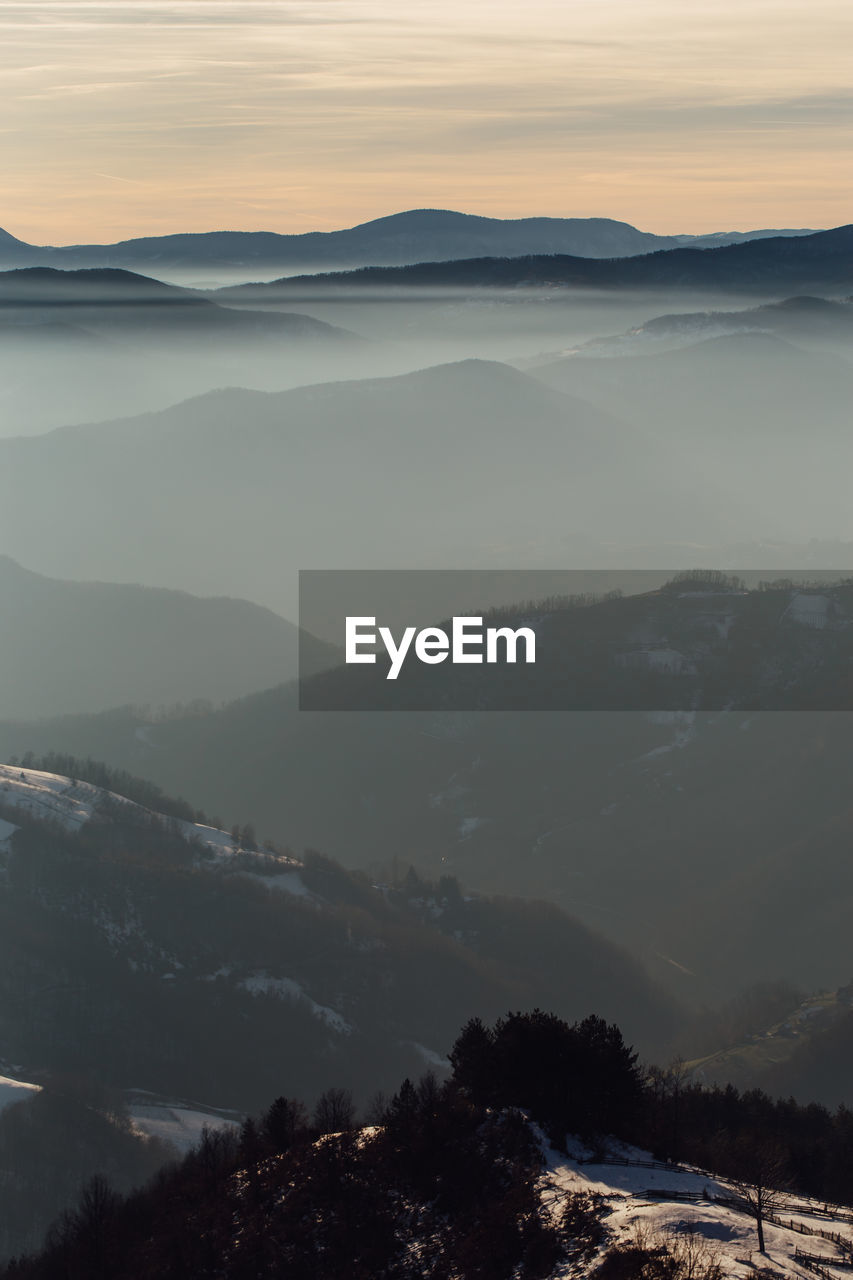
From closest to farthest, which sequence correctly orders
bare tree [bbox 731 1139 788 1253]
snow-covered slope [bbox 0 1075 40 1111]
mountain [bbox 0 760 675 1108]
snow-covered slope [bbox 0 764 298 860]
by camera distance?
bare tree [bbox 731 1139 788 1253] < snow-covered slope [bbox 0 1075 40 1111] < mountain [bbox 0 760 675 1108] < snow-covered slope [bbox 0 764 298 860]

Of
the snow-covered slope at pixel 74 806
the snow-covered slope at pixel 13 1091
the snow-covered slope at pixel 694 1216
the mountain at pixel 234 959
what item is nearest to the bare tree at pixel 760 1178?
the snow-covered slope at pixel 694 1216

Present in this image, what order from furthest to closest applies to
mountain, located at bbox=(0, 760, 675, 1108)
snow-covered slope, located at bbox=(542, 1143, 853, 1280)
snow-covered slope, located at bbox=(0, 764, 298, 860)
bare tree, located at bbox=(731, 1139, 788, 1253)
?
snow-covered slope, located at bbox=(0, 764, 298, 860) → mountain, located at bbox=(0, 760, 675, 1108) → bare tree, located at bbox=(731, 1139, 788, 1253) → snow-covered slope, located at bbox=(542, 1143, 853, 1280)

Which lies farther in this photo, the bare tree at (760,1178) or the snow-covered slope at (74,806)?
the snow-covered slope at (74,806)

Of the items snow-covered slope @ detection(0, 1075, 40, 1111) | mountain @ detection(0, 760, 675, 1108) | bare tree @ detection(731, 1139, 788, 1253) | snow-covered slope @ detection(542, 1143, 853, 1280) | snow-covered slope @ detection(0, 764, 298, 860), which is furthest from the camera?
snow-covered slope @ detection(0, 764, 298, 860)

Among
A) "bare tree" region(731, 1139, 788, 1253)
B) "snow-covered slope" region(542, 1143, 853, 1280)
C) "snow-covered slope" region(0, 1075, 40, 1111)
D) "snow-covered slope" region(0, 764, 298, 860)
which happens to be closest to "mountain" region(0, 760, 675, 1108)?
"snow-covered slope" region(0, 764, 298, 860)

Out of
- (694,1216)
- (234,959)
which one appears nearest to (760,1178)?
(694,1216)

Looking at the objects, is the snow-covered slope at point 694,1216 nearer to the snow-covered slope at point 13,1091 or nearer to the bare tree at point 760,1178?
the bare tree at point 760,1178

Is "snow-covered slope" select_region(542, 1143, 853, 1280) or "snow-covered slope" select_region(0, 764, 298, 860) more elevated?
"snow-covered slope" select_region(542, 1143, 853, 1280)

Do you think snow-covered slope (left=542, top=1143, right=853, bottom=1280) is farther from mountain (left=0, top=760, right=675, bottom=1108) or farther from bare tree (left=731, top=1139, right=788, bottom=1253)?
mountain (left=0, top=760, right=675, bottom=1108)

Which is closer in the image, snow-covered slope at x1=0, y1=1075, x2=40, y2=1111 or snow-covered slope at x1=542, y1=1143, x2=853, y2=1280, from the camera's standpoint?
snow-covered slope at x1=542, y1=1143, x2=853, y2=1280

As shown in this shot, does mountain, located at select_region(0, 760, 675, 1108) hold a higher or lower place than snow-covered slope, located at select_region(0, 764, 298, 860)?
lower

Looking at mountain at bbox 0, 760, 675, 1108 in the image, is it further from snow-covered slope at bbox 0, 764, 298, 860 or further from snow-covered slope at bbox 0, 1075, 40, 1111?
snow-covered slope at bbox 0, 1075, 40, 1111

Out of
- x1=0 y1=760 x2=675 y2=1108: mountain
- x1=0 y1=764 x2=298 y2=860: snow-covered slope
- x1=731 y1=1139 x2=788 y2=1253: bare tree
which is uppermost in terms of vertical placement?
x1=731 y1=1139 x2=788 y2=1253: bare tree

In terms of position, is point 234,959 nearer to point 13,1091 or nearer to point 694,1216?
point 13,1091
